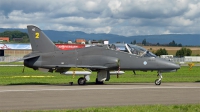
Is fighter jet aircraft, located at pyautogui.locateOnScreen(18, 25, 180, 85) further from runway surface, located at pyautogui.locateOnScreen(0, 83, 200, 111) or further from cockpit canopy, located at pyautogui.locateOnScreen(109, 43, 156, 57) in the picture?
runway surface, located at pyautogui.locateOnScreen(0, 83, 200, 111)

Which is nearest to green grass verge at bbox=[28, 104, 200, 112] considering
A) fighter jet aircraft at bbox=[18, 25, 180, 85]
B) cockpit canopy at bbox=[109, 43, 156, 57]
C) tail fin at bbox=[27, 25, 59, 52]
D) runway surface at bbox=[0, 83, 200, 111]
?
runway surface at bbox=[0, 83, 200, 111]

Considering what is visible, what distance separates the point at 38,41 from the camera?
24906mm

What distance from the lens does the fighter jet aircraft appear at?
77.4 ft

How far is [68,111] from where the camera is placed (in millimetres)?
12484

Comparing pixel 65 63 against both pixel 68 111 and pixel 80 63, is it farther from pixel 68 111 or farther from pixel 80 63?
pixel 68 111

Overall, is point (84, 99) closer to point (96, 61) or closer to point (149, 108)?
point (149, 108)

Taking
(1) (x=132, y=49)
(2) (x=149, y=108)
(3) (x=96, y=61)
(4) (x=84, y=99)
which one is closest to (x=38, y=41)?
(3) (x=96, y=61)

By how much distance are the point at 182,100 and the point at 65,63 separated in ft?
33.3

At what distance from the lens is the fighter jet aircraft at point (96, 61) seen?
77.4ft

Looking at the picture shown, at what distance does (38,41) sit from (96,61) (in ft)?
12.6

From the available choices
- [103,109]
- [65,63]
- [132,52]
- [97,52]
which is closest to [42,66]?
[65,63]

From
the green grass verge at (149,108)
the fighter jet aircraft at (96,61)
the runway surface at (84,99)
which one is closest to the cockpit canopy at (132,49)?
the fighter jet aircraft at (96,61)

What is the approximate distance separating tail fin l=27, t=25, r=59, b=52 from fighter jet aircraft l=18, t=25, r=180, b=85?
6 centimetres

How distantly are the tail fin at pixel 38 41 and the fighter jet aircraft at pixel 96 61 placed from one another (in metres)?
0.06
